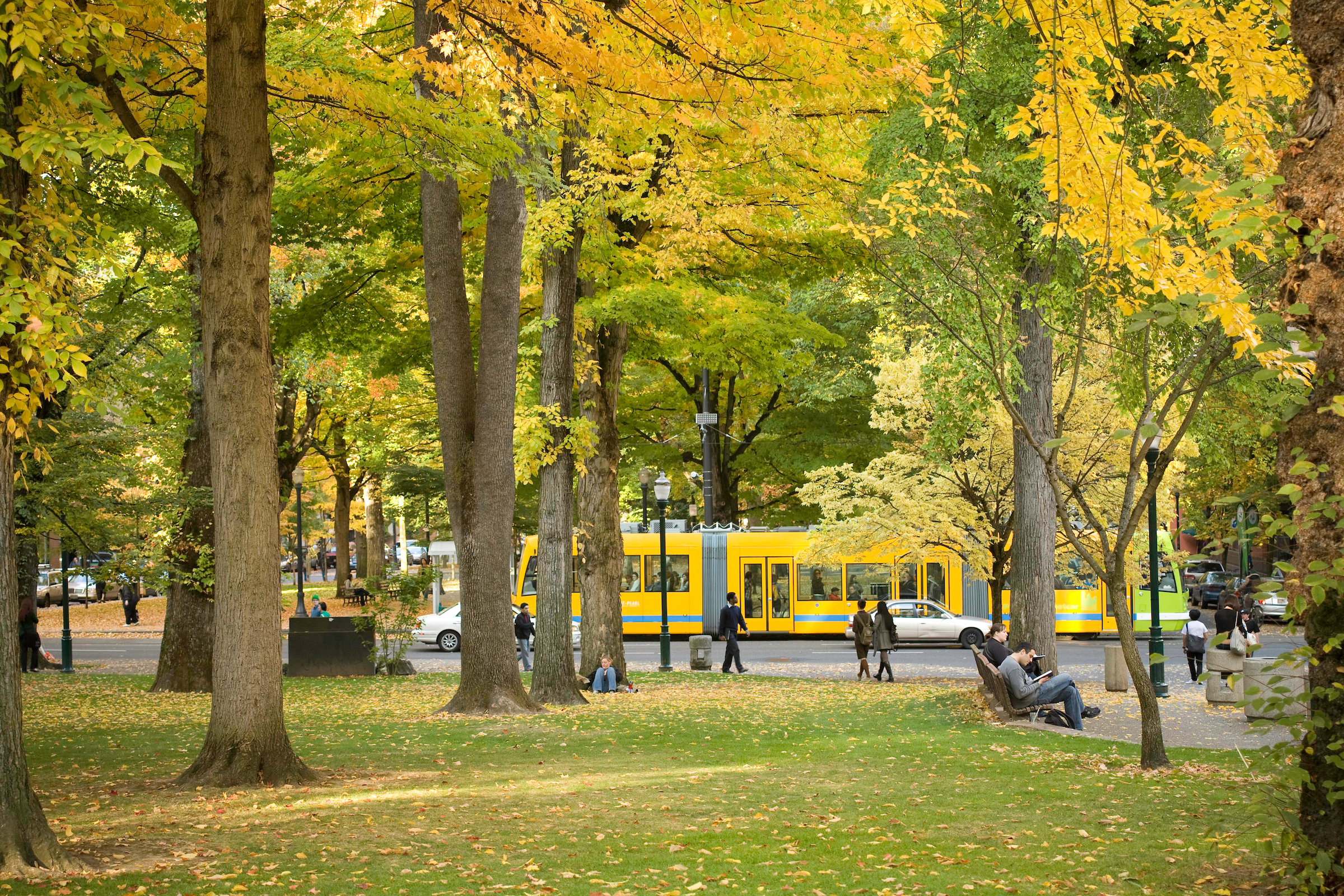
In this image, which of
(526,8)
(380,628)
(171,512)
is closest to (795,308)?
(380,628)

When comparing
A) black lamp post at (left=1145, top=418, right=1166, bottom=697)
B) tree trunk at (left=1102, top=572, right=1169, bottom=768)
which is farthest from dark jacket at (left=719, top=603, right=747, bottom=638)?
tree trunk at (left=1102, top=572, right=1169, bottom=768)

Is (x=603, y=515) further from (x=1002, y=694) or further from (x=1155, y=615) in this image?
(x=1155, y=615)

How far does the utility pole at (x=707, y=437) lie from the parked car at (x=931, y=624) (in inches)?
215

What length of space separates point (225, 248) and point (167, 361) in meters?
14.6

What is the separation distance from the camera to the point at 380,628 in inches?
937

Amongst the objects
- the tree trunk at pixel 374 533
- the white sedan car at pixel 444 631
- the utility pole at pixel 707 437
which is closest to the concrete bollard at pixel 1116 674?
the utility pole at pixel 707 437

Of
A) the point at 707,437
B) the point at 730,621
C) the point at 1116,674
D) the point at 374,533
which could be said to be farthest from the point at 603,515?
the point at 374,533

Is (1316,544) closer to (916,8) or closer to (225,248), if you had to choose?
(916,8)

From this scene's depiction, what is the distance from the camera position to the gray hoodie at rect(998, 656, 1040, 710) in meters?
15.4

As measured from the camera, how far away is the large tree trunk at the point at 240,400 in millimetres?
9547

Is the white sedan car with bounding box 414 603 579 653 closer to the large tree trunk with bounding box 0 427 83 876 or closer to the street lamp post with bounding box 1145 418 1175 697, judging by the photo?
the street lamp post with bounding box 1145 418 1175 697

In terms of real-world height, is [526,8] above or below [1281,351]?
above

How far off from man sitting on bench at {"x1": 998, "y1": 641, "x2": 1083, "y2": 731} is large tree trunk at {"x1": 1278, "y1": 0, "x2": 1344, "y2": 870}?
9367 mm

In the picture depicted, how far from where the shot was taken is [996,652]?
17031mm
